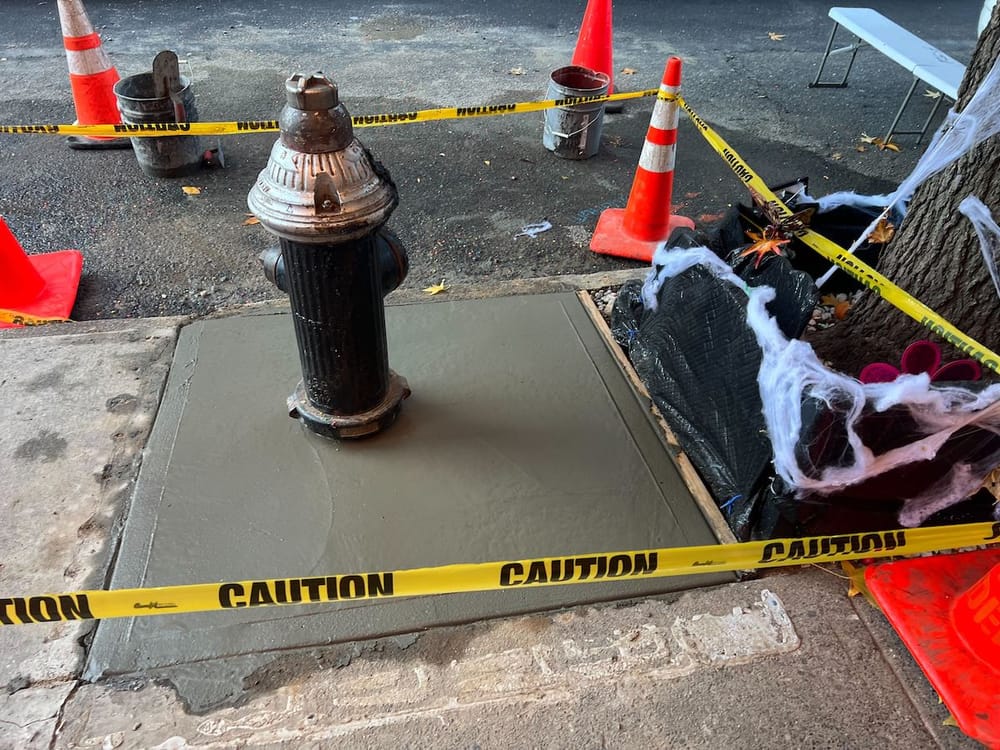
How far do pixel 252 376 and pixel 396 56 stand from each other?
5.16 meters

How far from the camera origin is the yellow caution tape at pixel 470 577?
157cm

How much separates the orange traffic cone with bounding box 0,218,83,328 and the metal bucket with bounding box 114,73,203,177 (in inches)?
44.6

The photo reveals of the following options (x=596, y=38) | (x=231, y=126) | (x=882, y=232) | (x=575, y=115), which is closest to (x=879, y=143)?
(x=596, y=38)

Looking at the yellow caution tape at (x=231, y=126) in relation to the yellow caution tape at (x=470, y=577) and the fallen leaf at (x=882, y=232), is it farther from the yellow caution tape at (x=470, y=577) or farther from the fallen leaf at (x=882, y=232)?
the yellow caution tape at (x=470, y=577)

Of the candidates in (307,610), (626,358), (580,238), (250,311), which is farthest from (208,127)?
(307,610)

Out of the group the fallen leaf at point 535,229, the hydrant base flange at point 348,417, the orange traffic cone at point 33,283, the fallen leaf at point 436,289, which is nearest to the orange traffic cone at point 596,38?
the fallen leaf at point 535,229

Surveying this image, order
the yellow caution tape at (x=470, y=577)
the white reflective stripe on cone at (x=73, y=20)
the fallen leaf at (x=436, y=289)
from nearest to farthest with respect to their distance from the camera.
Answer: the yellow caution tape at (x=470, y=577) → the fallen leaf at (x=436, y=289) → the white reflective stripe on cone at (x=73, y=20)

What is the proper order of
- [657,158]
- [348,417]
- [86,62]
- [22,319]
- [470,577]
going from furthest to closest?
1. [86,62]
2. [657,158]
3. [22,319]
4. [348,417]
5. [470,577]

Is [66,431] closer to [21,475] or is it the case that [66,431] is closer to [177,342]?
[21,475]

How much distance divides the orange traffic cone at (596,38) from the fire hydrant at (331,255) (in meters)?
4.05

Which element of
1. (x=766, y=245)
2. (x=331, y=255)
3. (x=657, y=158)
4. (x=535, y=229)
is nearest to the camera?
(x=331, y=255)

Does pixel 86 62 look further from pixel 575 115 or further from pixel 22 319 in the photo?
pixel 575 115

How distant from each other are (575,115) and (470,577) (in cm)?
401

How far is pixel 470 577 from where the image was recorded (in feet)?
5.60
